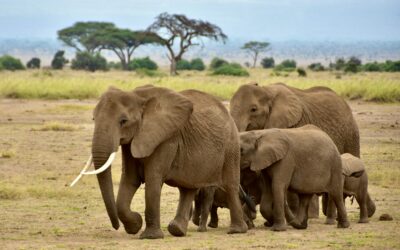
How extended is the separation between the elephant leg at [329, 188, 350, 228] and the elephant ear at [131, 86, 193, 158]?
2171mm

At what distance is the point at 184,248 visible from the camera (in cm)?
1005

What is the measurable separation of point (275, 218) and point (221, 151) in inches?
35.6

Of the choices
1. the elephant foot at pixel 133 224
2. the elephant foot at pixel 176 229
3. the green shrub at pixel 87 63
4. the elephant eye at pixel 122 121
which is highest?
the elephant eye at pixel 122 121

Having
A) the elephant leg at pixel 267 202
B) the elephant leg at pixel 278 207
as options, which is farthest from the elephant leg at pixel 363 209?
the elephant leg at pixel 278 207

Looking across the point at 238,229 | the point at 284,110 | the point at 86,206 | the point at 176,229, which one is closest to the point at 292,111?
the point at 284,110

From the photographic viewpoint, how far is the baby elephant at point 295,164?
1171 cm

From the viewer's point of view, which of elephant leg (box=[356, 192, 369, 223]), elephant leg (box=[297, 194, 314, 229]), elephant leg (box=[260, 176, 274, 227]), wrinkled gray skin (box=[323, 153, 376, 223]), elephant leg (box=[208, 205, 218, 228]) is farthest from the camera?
wrinkled gray skin (box=[323, 153, 376, 223])

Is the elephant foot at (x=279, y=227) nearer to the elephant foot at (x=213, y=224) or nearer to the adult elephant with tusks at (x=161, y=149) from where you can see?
the adult elephant with tusks at (x=161, y=149)

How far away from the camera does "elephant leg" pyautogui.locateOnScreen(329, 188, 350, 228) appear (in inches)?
477

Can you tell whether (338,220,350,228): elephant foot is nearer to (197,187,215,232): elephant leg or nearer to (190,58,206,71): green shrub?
(197,187,215,232): elephant leg

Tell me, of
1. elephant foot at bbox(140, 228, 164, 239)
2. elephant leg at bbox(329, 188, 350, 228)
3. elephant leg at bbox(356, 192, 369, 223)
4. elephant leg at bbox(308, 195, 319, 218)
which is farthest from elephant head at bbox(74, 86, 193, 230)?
elephant leg at bbox(308, 195, 319, 218)

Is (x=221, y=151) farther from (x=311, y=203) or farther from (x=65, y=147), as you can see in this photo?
(x=65, y=147)

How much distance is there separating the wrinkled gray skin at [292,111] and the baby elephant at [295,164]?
584mm

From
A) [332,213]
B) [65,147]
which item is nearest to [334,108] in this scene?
[332,213]
